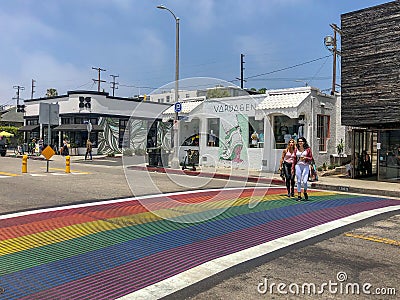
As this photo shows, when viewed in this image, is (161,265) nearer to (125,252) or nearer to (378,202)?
(125,252)

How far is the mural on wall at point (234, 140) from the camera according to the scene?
72.4 feet

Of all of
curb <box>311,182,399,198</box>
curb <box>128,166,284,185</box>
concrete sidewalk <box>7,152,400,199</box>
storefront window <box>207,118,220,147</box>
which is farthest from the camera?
storefront window <box>207,118,220,147</box>

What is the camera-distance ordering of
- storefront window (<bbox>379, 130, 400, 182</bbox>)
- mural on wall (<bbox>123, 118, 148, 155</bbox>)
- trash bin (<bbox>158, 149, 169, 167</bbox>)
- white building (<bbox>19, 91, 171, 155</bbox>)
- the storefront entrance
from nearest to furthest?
1. storefront window (<bbox>379, 130, 400, 182</bbox>)
2. the storefront entrance
3. trash bin (<bbox>158, 149, 169, 167</bbox>)
4. mural on wall (<bbox>123, 118, 148, 155</bbox>)
5. white building (<bbox>19, 91, 171, 155</bbox>)

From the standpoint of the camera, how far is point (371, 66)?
16.8 metres

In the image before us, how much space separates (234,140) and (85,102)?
65.4ft

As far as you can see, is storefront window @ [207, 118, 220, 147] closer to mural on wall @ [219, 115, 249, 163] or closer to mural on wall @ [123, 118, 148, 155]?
mural on wall @ [219, 115, 249, 163]

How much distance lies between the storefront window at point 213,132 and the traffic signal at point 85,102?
58.2ft

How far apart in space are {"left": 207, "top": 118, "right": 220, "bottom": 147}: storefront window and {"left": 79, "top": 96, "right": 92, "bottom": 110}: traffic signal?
17.8 meters

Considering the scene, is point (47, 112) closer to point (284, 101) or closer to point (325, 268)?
point (284, 101)

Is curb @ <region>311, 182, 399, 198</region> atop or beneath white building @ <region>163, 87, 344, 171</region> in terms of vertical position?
beneath

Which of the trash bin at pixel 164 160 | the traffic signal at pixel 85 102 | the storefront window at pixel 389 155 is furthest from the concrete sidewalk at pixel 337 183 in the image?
the traffic signal at pixel 85 102

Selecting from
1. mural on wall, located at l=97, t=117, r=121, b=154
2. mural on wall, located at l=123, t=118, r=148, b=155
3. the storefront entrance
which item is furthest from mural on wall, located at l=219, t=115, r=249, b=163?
mural on wall, located at l=97, t=117, r=121, b=154

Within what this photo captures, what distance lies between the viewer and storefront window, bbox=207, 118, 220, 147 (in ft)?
74.8

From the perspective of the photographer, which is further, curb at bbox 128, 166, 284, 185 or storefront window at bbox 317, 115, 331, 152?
storefront window at bbox 317, 115, 331, 152
